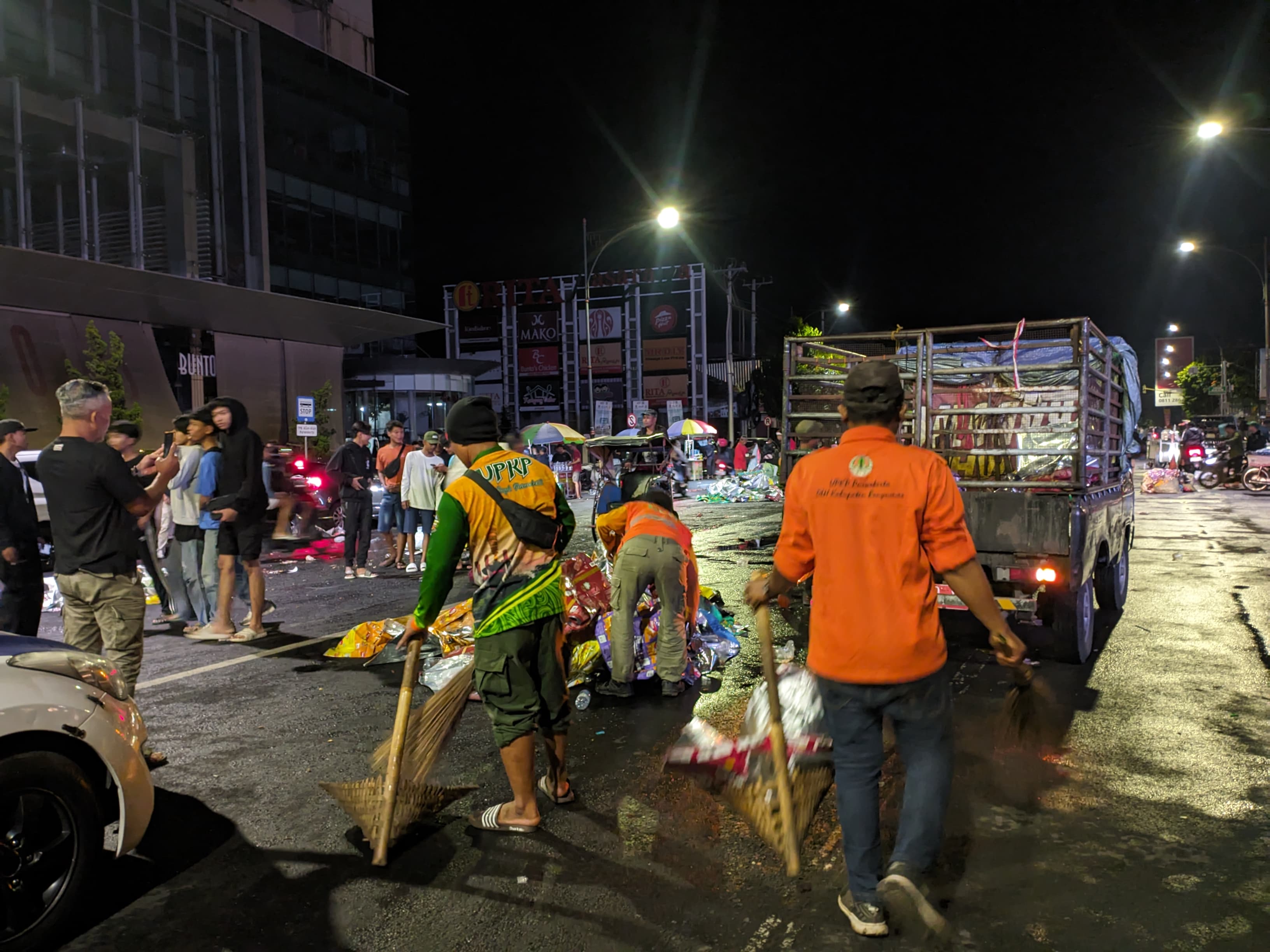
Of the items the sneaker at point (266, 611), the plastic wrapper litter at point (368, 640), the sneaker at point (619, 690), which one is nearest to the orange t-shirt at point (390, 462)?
the sneaker at point (266, 611)

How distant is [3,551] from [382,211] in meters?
36.1

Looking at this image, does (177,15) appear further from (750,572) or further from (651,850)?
(651,850)

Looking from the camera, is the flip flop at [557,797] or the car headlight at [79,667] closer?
the car headlight at [79,667]

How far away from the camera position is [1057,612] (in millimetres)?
6164

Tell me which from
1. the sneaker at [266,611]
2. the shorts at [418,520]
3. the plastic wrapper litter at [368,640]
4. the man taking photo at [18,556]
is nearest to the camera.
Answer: the man taking photo at [18,556]

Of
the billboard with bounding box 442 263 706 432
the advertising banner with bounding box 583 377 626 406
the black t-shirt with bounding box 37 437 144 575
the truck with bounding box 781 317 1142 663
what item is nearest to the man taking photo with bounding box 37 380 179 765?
the black t-shirt with bounding box 37 437 144 575

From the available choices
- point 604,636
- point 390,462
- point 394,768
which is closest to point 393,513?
point 390,462

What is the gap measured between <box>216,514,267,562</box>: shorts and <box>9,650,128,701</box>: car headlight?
3.76 m

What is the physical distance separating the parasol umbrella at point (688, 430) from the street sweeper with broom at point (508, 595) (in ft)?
88.3

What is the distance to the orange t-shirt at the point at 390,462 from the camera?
11406 mm

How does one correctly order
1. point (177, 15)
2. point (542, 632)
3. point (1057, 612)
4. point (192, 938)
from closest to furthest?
1. point (192, 938)
2. point (542, 632)
3. point (1057, 612)
4. point (177, 15)

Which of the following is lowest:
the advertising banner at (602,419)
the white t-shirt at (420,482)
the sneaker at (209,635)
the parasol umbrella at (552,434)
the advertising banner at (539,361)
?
the sneaker at (209,635)

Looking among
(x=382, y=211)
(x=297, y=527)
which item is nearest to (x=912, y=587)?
(x=297, y=527)

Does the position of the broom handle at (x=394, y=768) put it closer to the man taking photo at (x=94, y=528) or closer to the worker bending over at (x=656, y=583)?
the man taking photo at (x=94, y=528)
